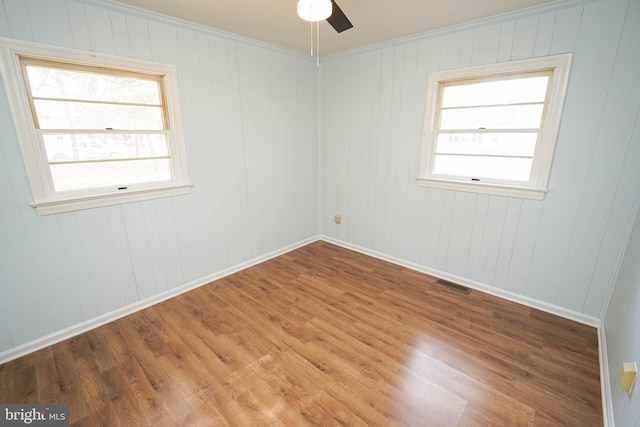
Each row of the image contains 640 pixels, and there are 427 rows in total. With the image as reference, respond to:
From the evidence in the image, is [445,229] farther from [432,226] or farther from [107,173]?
[107,173]

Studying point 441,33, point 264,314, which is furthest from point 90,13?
point 441,33

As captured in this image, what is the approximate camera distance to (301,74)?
3555 mm

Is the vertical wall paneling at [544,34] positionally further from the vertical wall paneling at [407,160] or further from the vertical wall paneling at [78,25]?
the vertical wall paneling at [78,25]

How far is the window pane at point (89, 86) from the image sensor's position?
6.43 feet

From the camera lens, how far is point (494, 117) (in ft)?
8.50

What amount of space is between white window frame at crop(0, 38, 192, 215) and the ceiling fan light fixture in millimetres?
1533

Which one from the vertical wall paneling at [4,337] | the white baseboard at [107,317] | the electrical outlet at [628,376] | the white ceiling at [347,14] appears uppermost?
the white ceiling at [347,14]

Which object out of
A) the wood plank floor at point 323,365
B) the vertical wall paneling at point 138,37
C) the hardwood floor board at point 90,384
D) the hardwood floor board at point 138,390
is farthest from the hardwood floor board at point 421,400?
the vertical wall paneling at point 138,37

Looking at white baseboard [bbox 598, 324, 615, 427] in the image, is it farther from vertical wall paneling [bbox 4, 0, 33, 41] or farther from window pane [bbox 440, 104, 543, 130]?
vertical wall paneling [bbox 4, 0, 33, 41]

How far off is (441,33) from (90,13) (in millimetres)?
2948

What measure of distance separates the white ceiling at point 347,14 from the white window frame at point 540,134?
16.9 inches

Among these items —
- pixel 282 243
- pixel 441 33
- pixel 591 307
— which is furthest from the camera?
pixel 282 243

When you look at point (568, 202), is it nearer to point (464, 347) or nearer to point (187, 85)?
point (464, 347)

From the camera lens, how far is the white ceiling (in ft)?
7.05
